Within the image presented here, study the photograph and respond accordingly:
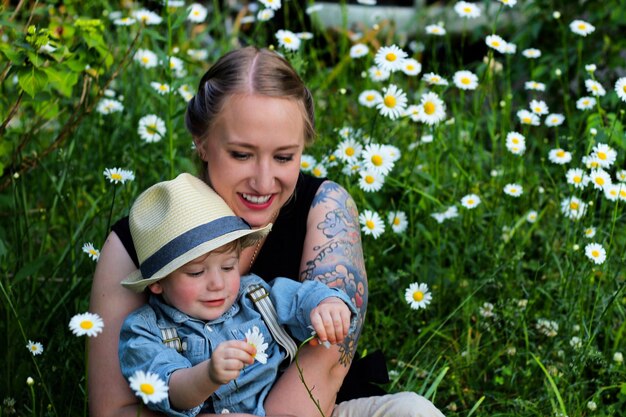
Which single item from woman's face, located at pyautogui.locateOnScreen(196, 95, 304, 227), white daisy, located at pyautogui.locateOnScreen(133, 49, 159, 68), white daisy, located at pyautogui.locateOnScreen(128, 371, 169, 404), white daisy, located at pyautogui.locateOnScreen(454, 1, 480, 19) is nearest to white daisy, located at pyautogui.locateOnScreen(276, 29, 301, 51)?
white daisy, located at pyautogui.locateOnScreen(454, 1, 480, 19)

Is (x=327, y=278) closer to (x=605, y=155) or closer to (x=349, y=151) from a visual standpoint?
(x=349, y=151)

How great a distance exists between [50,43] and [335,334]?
1230 mm

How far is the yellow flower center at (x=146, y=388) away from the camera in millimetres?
1564

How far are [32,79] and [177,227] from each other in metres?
0.79

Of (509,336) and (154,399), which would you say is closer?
(154,399)

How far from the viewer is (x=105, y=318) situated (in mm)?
2135

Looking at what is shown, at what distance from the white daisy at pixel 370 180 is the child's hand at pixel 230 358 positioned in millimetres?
1279

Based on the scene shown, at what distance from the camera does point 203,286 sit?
2.00m

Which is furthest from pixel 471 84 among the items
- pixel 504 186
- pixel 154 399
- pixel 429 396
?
pixel 154 399

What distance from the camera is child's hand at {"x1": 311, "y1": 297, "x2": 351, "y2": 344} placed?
75.6 inches

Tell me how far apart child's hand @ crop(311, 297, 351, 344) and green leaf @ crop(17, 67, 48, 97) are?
106 cm

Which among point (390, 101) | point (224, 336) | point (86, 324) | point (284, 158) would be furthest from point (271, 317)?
point (390, 101)

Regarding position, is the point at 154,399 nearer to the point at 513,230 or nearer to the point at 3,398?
the point at 3,398

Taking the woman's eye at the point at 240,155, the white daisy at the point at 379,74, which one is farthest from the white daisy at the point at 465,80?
the woman's eye at the point at 240,155
